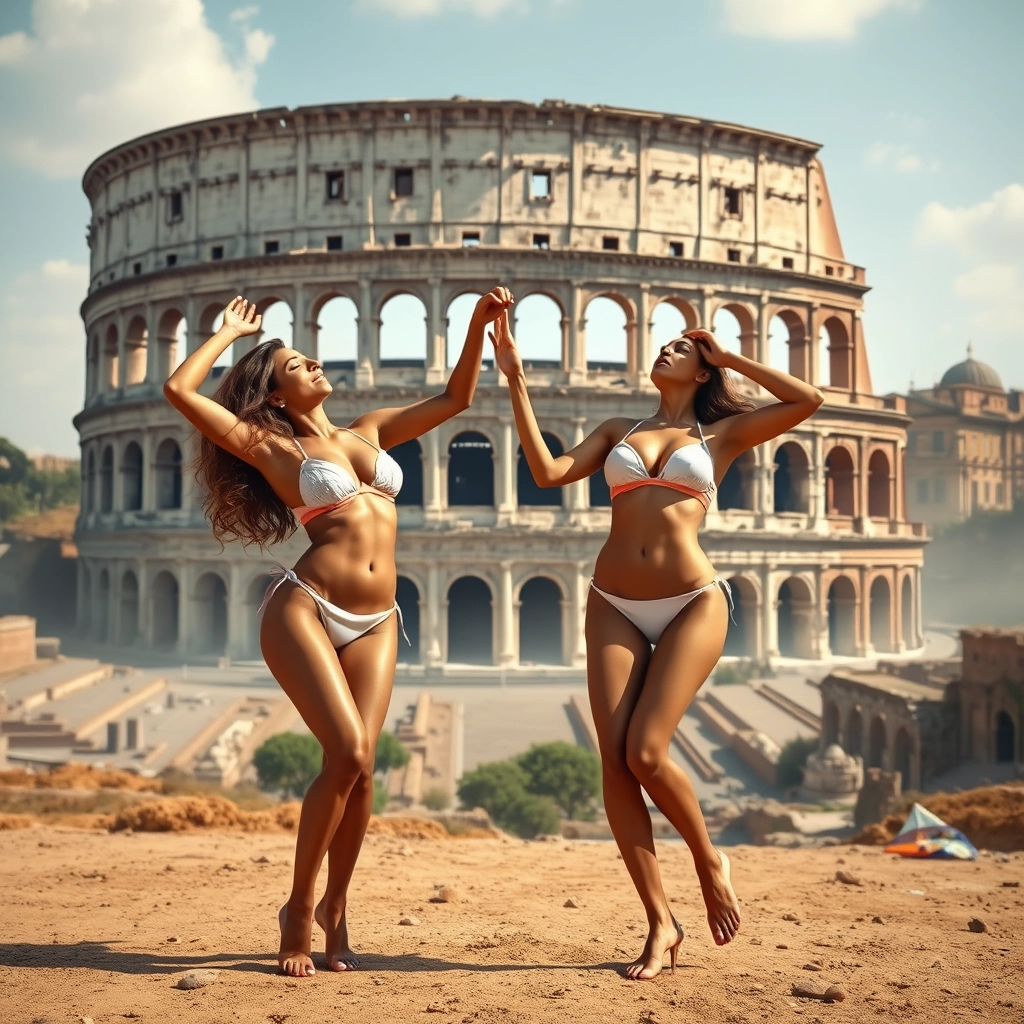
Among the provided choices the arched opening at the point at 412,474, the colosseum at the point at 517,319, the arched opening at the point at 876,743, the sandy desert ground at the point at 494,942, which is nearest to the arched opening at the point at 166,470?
the colosseum at the point at 517,319

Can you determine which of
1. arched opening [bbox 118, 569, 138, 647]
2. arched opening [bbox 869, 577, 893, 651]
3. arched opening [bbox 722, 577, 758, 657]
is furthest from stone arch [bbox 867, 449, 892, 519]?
arched opening [bbox 118, 569, 138, 647]

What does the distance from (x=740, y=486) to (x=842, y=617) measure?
19.4 feet

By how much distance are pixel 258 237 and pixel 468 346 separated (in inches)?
1175

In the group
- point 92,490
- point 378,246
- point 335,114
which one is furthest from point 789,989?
point 92,490

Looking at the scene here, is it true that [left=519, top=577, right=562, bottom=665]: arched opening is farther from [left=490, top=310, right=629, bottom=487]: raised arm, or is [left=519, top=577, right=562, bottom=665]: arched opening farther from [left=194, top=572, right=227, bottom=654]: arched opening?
[left=490, top=310, right=629, bottom=487]: raised arm

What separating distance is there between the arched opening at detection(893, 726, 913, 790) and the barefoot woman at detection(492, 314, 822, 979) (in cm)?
2040

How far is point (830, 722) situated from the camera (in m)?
25.7

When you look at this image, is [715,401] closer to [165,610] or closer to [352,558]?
[352,558]

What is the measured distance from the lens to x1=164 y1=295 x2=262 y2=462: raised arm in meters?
4.73

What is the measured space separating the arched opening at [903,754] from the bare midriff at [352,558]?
69.4 feet

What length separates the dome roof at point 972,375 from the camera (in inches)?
3024

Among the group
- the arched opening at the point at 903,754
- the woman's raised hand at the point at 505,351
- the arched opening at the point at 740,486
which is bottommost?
the arched opening at the point at 903,754

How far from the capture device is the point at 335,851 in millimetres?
4781

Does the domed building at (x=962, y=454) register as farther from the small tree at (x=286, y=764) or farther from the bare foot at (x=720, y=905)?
the bare foot at (x=720, y=905)
